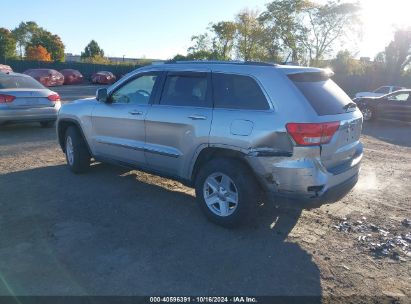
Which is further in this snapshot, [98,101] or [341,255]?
[98,101]

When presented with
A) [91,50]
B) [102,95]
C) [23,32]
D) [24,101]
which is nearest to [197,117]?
[102,95]

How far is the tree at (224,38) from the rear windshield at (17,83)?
3984 centimetres

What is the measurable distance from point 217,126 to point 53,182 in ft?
10.1

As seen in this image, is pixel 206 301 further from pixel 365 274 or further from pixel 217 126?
pixel 217 126

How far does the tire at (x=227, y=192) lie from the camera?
4.30 meters

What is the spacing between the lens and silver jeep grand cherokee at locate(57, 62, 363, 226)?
13.2ft

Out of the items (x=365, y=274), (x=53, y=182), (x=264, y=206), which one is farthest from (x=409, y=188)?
(x=53, y=182)

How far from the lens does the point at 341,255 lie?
4.09 metres

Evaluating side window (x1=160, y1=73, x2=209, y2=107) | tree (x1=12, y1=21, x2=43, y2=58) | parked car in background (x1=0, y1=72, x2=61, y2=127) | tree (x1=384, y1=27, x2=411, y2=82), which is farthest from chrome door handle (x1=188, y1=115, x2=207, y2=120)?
tree (x1=12, y1=21, x2=43, y2=58)

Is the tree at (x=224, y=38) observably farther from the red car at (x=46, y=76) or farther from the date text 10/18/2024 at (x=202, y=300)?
the date text 10/18/2024 at (x=202, y=300)

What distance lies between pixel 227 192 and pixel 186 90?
1.39 metres

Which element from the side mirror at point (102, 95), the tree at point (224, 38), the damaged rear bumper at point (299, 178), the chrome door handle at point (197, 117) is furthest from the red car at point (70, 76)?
the damaged rear bumper at point (299, 178)

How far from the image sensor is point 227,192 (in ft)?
14.8

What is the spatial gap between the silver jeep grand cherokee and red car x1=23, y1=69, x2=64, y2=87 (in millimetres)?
25906
